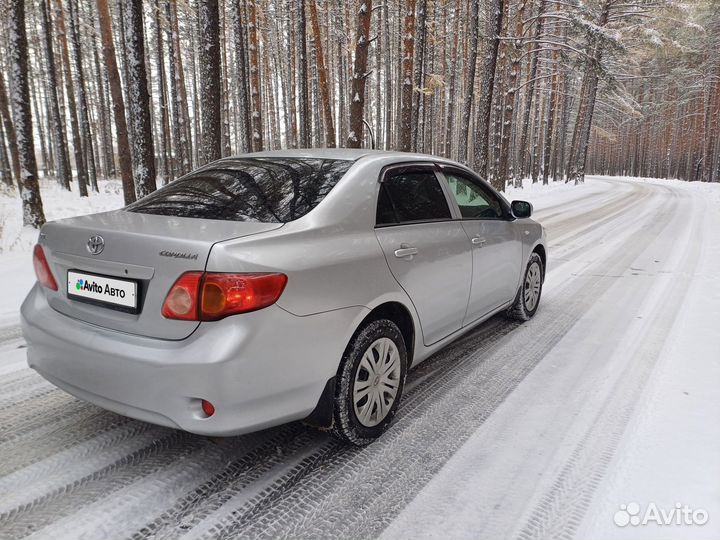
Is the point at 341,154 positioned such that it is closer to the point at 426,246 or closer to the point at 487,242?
the point at 426,246

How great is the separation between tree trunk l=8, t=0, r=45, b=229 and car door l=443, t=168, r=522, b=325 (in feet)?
29.2

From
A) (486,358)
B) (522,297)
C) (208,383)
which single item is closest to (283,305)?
(208,383)

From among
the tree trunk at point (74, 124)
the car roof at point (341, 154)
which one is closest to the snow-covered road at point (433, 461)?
the car roof at point (341, 154)

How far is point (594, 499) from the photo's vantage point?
216 cm

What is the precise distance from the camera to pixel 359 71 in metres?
12.1

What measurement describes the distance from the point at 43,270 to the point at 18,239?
291 inches

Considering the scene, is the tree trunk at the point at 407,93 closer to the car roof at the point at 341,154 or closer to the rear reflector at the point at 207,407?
the car roof at the point at 341,154

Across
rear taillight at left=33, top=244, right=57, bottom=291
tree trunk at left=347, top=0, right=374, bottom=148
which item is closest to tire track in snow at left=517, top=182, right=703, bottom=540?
rear taillight at left=33, top=244, right=57, bottom=291

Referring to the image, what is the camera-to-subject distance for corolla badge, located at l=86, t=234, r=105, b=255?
2.17 meters

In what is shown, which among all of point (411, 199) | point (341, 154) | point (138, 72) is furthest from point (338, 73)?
point (411, 199)

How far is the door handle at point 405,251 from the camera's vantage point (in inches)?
108

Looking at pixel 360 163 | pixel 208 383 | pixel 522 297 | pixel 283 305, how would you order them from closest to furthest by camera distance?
pixel 208 383, pixel 283 305, pixel 360 163, pixel 522 297

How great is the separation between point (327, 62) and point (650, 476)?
33.3m

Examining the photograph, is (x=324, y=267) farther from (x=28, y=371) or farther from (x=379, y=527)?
(x=28, y=371)
